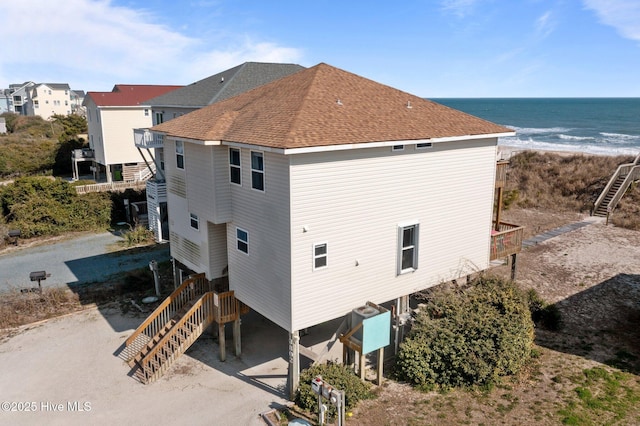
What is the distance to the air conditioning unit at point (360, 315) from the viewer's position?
13375 mm

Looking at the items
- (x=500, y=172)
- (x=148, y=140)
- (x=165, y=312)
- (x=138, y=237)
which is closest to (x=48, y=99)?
(x=148, y=140)

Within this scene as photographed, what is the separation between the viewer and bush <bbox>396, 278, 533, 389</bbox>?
→ 13.6 metres

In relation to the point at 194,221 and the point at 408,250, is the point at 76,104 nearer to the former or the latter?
the point at 194,221

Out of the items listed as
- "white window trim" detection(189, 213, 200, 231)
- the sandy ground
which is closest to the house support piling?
the sandy ground

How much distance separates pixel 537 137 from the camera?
88438 mm

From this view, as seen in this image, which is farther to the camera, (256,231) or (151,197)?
(151,197)

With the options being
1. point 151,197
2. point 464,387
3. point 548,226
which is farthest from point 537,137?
point 464,387

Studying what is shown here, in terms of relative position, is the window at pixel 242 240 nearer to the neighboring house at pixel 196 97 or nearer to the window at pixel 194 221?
the window at pixel 194 221

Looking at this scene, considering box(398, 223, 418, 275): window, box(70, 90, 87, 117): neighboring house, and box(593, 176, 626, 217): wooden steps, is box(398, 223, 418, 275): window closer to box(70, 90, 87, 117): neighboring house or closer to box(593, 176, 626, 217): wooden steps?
box(593, 176, 626, 217): wooden steps

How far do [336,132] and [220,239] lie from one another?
18.4 ft

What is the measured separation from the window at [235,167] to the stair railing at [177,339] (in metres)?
A: 3.94

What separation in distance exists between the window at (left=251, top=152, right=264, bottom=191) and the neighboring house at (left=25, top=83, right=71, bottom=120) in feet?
308

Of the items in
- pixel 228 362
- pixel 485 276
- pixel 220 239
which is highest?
pixel 220 239

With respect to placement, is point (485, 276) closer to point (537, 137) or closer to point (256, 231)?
point (256, 231)
